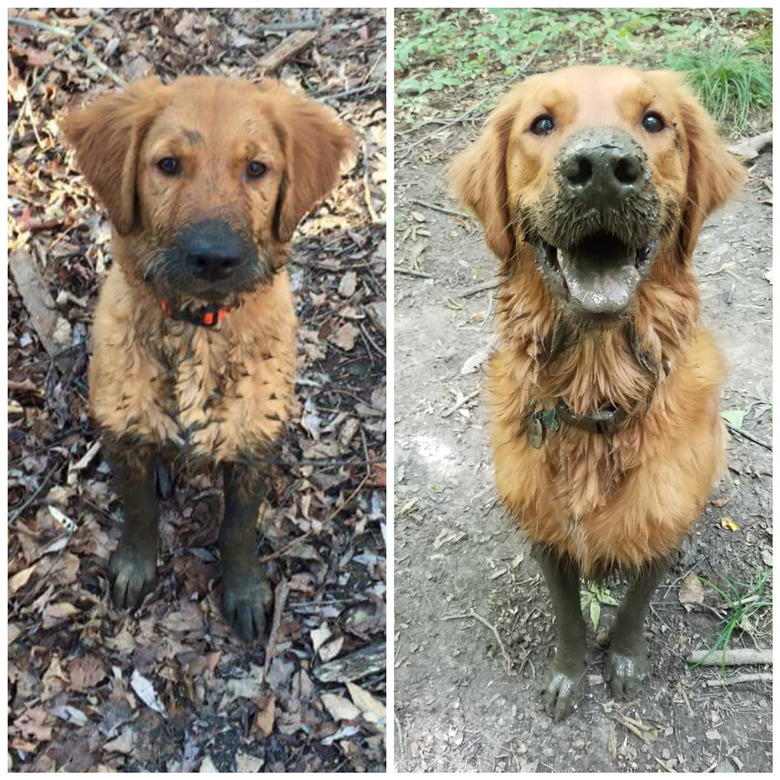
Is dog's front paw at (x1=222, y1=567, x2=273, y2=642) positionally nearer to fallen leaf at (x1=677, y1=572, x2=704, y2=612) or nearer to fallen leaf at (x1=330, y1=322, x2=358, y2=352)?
fallen leaf at (x1=330, y1=322, x2=358, y2=352)

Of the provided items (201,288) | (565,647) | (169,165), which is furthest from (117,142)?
(565,647)

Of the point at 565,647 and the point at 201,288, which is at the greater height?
the point at 201,288

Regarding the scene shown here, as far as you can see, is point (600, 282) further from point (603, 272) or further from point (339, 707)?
point (339, 707)

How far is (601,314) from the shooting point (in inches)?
69.2

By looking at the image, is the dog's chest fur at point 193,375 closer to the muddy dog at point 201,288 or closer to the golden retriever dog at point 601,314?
the muddy dog at point 201,288

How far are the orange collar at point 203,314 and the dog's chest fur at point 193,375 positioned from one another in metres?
0.03

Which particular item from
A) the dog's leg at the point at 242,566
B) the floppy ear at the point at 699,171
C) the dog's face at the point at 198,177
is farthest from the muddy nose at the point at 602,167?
the dog's leg at the point at 242,566

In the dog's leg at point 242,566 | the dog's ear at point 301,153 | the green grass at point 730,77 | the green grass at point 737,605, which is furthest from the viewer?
the green grass at point 730,77

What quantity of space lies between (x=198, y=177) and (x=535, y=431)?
111cm

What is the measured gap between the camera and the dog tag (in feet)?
6.86

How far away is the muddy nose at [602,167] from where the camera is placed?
5.03 feet

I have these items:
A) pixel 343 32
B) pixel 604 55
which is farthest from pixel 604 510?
pixel 604 55

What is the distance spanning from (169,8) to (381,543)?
1934 mm

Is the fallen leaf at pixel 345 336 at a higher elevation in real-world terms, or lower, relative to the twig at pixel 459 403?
higher
